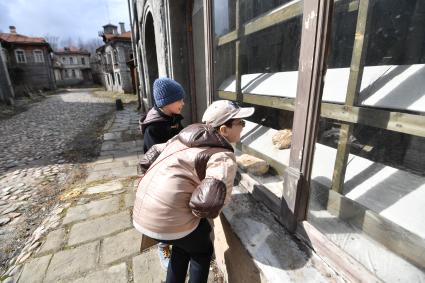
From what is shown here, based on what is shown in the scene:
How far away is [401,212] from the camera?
1.14 m

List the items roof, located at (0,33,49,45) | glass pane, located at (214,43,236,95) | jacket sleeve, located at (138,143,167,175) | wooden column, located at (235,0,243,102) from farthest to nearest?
roof, located at (0,33,49,45)
glass pane, located at (214,43,236,95)
wooden column, located at (235,0,243,102)
jacket sleeve, located at (138,143,167,175)

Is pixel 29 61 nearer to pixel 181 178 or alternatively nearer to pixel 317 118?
pixel 181 178

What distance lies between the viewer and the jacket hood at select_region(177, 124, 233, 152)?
1310 mm

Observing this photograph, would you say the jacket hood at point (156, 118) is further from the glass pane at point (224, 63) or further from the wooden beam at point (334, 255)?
the wooden beam at point (334, 255)

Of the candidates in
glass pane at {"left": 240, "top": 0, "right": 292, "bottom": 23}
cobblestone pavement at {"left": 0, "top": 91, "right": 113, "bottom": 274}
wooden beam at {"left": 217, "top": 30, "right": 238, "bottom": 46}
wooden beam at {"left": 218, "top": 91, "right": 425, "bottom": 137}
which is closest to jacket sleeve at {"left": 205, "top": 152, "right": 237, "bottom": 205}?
→ wooden beam at {"left": 218, "top": 91, "right": 425, "bottom": 137}

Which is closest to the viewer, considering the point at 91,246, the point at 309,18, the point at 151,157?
the point at 309,18

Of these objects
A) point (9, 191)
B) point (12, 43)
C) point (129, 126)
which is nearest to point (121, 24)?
point (12, 43)

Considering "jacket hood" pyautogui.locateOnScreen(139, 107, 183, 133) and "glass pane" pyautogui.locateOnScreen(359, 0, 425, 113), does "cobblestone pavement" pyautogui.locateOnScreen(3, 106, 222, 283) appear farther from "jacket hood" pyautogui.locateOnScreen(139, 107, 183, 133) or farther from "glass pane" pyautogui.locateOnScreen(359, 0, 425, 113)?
"glass pane" pyautogui.locateOnScreen(359, 0, 425, 113)

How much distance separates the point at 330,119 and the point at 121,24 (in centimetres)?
4369

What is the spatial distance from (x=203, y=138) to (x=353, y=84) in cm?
92

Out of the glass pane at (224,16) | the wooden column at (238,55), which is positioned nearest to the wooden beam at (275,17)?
the wooden column at (238,55)

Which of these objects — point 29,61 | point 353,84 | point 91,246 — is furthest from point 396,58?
point 29,61

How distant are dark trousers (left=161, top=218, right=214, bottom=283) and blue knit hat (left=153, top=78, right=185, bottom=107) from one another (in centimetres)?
110

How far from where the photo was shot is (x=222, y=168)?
1203mm
